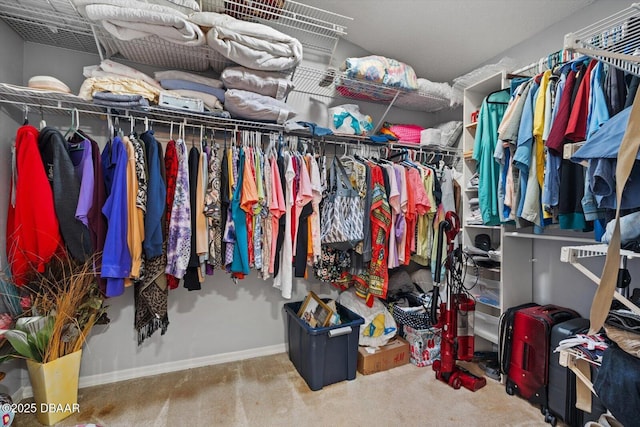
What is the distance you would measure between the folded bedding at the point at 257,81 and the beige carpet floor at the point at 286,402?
6.56 feet

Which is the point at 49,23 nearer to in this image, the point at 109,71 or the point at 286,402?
the point at 109,71

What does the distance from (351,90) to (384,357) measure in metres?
2.13

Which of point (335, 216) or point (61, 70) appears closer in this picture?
point (61, 70)

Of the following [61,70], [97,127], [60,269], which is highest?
[61,70]

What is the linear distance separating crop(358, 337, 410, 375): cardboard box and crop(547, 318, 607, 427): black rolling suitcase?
0.89 meters

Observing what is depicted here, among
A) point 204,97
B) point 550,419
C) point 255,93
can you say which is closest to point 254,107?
point 255,93

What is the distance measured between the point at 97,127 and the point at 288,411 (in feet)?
7.15

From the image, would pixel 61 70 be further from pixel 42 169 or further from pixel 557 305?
pixel 557 305

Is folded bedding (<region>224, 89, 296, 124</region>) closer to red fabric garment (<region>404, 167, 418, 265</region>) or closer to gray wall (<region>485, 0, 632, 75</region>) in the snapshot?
red fabric garment (<region>404, 167, 418, 265</region>)

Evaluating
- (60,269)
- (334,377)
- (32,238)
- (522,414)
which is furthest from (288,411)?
(32,238)

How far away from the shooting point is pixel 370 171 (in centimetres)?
216

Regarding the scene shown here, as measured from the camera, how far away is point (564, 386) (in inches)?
63.2

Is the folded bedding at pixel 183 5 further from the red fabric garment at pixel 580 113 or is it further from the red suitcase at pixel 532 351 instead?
the red suitcase at pixel 532 351

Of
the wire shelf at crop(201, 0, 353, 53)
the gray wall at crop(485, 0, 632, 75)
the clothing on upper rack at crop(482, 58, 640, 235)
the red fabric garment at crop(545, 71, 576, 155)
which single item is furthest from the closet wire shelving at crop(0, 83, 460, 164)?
the gray wall at crop(485, 0, 632, 75)
